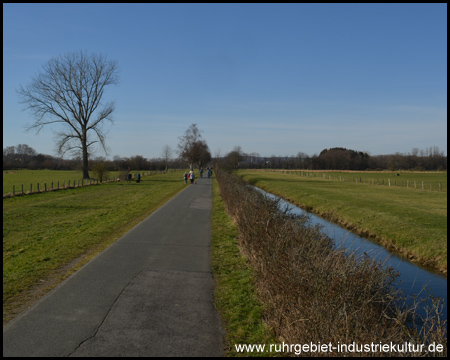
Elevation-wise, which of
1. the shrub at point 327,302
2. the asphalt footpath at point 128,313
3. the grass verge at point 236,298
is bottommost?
the grass verge at point 236,298

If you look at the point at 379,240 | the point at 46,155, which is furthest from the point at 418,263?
the point at 46,155

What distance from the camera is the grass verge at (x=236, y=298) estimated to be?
4.98 meters

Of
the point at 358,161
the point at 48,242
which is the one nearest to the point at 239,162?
the point at 358,161

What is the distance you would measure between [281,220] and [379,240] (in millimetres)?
7738

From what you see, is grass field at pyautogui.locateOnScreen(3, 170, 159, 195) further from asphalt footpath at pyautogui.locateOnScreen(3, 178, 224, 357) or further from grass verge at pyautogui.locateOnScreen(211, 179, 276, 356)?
grass verge at pyautogui.locateOnScreen(211, 179, 276, 356)

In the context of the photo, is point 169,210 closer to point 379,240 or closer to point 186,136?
point 379,240

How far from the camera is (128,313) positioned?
562cm

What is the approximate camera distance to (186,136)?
79375 mm

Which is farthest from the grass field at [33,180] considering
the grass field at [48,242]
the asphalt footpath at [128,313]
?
the asphalt footpath at [128,313]

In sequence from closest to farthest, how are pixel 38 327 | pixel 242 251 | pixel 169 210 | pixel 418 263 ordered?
pixel 38 327, pixel 242 251, pixel 418 263, pixel 169 210

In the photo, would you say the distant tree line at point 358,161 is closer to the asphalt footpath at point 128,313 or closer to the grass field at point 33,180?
the grass field at point 33,180

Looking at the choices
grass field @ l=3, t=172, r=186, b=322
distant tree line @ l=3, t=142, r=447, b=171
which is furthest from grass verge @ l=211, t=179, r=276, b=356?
distant tree line @ l=3, t=142, r=447, b=171

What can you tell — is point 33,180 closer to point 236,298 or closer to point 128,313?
point 128,313

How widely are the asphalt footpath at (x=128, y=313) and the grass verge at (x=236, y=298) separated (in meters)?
0.16
